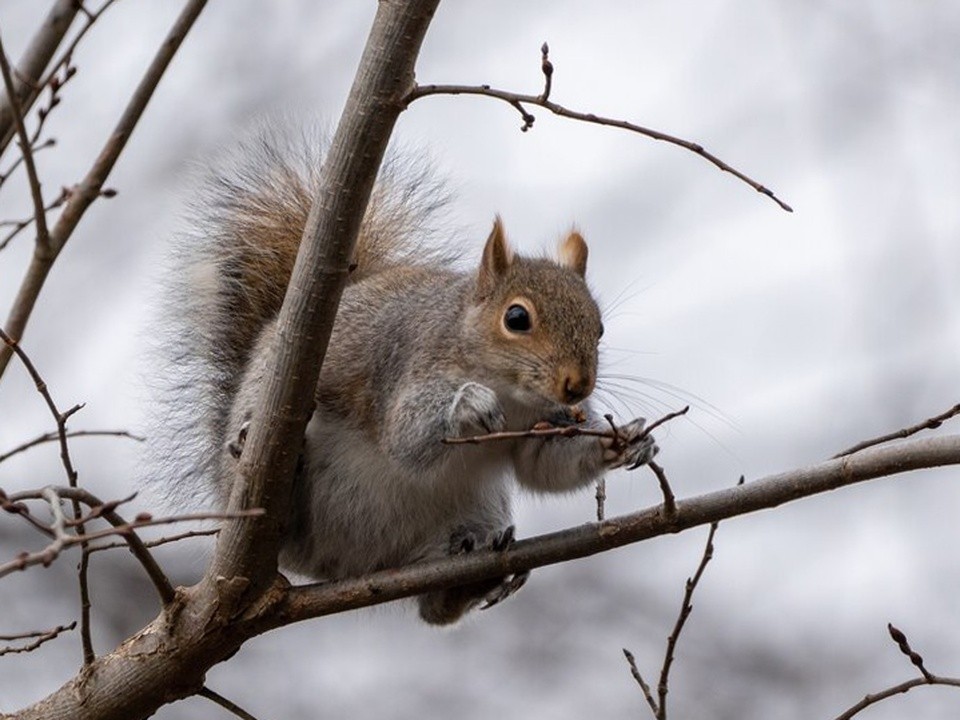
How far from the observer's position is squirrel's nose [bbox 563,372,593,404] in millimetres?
2713

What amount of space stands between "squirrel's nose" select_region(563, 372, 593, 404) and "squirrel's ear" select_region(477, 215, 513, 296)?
40 cm

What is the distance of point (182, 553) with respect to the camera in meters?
4.39

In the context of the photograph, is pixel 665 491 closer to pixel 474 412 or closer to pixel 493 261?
pixel 474 412

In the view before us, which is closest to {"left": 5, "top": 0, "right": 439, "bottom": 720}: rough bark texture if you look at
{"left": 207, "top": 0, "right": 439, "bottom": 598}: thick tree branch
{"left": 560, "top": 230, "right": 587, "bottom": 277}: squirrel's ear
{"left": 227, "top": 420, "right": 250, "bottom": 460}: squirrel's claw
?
{"left": 207, "top": 0, "right": 439, "bottom": 598}: thick tree branch

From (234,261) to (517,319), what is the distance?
0.87 m

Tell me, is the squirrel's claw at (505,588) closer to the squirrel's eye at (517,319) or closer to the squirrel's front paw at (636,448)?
the squirrel's front paw at (636,448)

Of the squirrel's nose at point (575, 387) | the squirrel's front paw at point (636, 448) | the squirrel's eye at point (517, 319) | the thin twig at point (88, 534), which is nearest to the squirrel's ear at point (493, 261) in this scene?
the squirrel's eye at point (517, 319)

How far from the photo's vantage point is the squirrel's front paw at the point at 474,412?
274 centimetres

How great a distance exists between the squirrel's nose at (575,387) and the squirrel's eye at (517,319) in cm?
20

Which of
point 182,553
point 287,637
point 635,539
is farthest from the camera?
point 287,637

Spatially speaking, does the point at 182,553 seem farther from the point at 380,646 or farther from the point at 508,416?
the point at 508,416

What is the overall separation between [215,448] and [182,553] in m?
1.25

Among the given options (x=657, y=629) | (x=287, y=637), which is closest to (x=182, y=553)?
(x=287, y=637)

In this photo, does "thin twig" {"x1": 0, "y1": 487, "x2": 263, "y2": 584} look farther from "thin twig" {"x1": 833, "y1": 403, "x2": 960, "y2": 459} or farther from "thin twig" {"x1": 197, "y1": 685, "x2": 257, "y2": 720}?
"thin twig" {"x1": 833, "y1": 403, "x2": 960, "y2": 459}
